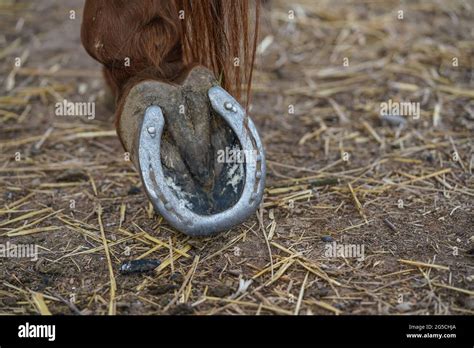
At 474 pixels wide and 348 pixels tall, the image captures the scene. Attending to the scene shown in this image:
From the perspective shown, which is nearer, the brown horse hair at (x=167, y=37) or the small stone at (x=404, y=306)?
the small stone at (x=404, y=306)

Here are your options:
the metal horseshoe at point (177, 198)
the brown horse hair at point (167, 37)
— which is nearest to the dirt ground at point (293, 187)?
the metal horseshoe at point (177, 198)

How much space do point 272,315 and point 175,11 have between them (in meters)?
0.85

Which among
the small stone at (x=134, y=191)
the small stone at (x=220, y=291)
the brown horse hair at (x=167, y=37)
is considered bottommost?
the small stone at (x=220, y=291)

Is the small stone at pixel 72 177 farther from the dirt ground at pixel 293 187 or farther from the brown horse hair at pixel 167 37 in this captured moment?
the brown horse hair at pixel 167 37

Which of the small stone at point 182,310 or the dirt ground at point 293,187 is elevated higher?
the dirt ground at point 293,187

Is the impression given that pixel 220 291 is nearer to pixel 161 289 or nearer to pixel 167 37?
pixel 161 289

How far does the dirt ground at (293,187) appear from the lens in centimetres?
179

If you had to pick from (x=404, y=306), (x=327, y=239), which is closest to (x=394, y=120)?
(x=327, y=239)

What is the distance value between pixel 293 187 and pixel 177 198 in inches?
18.7

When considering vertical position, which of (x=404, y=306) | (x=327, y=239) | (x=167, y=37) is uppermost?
(x=167, y=37)

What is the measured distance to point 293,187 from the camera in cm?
223

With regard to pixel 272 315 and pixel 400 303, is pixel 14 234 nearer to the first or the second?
pixel 272 315

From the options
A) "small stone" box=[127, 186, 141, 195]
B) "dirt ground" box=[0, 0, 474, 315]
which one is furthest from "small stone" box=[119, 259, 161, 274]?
"small stone" box=[127, 186, 141, 195]
